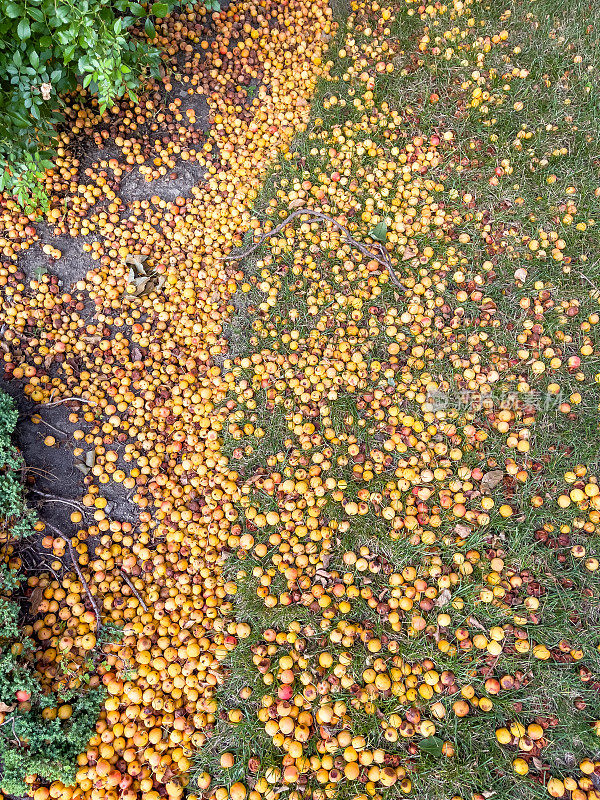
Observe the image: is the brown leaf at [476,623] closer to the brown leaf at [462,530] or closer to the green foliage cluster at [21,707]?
the brown leaf at [462,530]

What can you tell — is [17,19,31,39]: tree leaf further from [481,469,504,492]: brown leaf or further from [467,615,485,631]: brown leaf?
[467,615,485,631]: brown leaf

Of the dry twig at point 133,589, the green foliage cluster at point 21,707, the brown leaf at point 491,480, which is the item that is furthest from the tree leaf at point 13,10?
the brown leaf at point 491,480

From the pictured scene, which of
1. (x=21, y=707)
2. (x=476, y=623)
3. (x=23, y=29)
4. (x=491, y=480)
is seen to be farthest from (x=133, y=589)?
(x=23, y=29)

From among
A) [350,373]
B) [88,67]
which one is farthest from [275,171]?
[350,373]

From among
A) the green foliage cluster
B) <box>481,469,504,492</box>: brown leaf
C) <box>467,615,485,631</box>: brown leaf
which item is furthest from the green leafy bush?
<box>467,615,485,631</box>: brown leaf

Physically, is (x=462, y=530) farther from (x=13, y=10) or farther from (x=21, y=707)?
(x=13, y=10)
